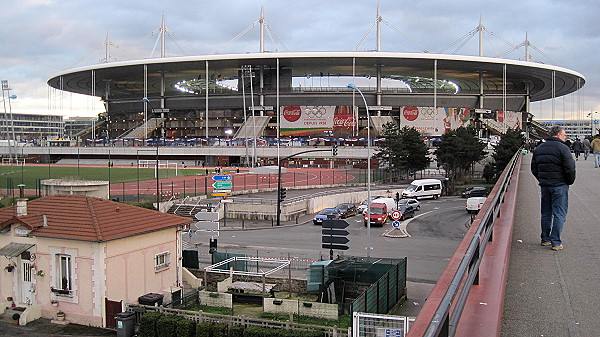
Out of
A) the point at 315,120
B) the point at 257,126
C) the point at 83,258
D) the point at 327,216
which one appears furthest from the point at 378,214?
the point at 257,126

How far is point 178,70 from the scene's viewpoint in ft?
359

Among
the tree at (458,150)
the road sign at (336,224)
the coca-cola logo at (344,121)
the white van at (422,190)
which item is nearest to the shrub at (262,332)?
the road sign at (336,224)

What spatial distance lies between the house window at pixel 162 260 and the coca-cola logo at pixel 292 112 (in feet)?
280

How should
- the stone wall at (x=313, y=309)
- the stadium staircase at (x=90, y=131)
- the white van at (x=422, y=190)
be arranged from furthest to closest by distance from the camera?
the stadium staircase at (x=90, y=131)
the white van at (x=422, y=190)
the stone wall at (x=313, y=309)

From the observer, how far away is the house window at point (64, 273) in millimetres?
21547

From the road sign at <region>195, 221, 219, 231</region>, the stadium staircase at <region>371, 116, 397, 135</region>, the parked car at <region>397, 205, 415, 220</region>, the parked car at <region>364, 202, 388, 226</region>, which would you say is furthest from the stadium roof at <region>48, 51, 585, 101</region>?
the road sign at <region>195, 221, 219, 231</region>

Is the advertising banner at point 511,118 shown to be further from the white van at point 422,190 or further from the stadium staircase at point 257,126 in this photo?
the white van at point 422,190

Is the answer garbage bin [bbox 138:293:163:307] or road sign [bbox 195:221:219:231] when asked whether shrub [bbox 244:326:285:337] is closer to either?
garbage bin [bbox 138:293:163:307]

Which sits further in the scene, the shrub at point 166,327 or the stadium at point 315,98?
the stadium at point 315,98

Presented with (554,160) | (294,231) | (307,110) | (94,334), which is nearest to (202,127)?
(307,110)

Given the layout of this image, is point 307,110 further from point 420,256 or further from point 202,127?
point 420,256

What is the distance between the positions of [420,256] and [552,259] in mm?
24415

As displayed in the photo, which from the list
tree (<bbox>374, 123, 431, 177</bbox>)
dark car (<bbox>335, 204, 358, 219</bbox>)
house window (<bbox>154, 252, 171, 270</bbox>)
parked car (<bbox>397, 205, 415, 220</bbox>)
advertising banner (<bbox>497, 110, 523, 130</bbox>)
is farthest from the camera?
advertising banner (<bbox>497, 110, 523, 130</bbox>)

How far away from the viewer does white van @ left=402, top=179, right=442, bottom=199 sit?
57.3m
